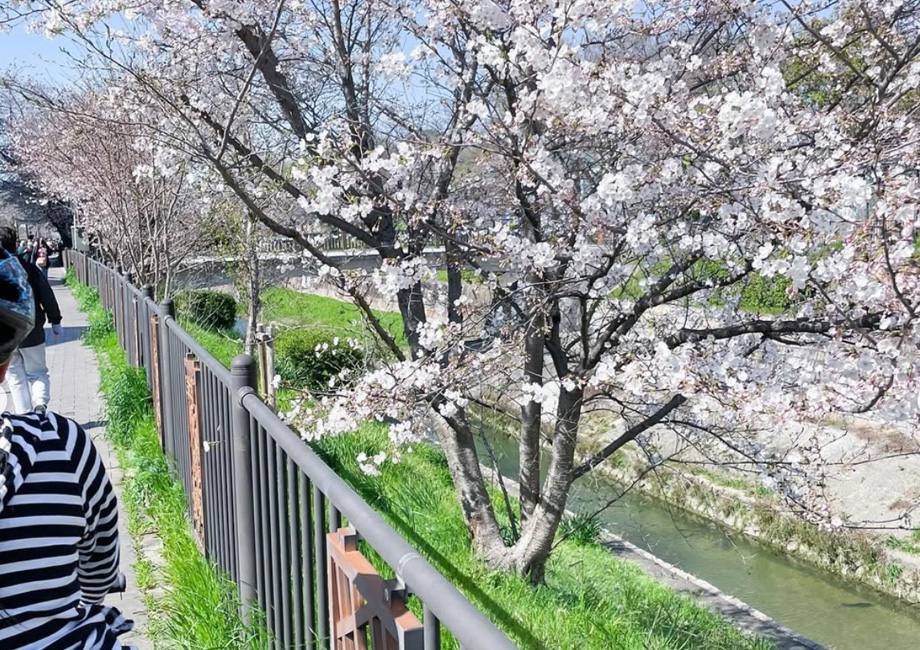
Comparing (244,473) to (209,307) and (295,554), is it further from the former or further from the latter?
(209,307)

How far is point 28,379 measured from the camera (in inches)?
275

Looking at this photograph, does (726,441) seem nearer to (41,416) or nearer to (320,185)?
(320,185)

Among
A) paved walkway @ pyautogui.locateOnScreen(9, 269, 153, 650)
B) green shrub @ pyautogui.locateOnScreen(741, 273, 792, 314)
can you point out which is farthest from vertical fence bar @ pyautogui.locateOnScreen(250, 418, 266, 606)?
green shrub @ pyautogui.locateOnScreen(741, 273, 792, 314)

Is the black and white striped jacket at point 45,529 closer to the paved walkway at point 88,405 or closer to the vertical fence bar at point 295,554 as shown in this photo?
the vertical fence bar at point 295,554

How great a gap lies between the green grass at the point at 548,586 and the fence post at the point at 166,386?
1646mm

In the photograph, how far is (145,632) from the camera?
3488 millimetres

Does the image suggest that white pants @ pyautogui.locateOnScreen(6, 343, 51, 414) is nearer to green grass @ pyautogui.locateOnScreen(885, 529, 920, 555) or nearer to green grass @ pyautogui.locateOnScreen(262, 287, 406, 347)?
green grass @ pyautogui.locateOnScreen(262, 287, 406, 347)

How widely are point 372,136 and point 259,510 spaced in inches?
133

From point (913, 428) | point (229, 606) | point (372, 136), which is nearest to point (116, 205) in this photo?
point (372, 136)

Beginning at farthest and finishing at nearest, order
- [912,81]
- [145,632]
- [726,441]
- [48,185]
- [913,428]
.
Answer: [48,185] < [726,441] < [912,81] < [913,428] < [145,632]

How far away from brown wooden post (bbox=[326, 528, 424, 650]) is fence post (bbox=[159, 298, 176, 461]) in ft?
11.3

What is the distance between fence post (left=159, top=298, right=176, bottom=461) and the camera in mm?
5199

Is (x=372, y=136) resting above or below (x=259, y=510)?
above

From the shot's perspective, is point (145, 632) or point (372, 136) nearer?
point (145, 632)
